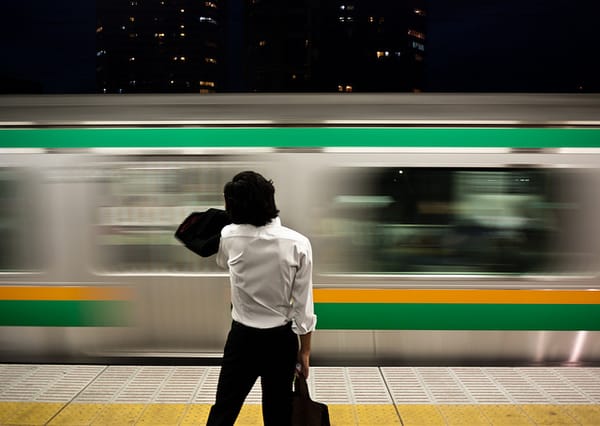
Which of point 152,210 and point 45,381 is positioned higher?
point 152,210

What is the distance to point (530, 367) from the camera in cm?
475

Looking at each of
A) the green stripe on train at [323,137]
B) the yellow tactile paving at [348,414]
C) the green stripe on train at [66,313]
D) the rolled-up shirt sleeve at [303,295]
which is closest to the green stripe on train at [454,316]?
the yellow tactile paving at [348,414]

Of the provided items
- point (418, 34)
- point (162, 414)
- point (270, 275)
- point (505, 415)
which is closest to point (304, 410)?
point (270, 275)

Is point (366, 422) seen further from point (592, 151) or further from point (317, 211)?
point (592, 151)

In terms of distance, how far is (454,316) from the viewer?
4.71 metres

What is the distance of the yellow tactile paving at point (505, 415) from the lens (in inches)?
146

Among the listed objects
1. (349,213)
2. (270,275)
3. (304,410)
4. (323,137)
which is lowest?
(304,410)

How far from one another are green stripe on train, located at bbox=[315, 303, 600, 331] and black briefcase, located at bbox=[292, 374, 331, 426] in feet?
6.88

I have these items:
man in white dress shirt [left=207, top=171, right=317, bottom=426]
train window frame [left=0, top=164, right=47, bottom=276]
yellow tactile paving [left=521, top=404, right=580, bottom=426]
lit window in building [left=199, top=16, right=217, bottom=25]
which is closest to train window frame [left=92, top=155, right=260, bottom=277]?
train window frame [left=0, top=164, right=47, bottom=276]

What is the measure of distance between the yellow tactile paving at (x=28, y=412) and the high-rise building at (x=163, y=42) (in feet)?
223

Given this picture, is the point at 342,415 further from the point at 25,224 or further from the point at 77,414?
the point at 25,224

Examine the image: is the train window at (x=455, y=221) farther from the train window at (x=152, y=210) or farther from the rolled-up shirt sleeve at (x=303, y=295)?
the rolled-up shirt sleeve at (x=303, y=295)

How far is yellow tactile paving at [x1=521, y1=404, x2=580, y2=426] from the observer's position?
3693 millimetres

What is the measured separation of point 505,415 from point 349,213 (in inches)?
74.2
